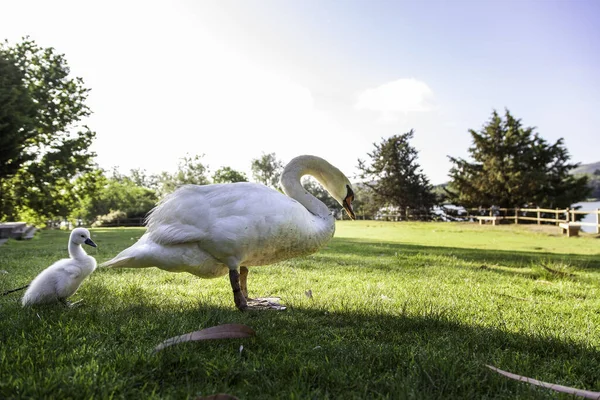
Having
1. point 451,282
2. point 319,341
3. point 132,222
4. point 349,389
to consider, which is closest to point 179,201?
point 319,341

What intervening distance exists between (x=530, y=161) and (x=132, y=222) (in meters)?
44.1

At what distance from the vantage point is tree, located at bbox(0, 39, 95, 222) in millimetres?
20203

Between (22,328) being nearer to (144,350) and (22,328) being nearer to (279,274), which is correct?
(144,350)

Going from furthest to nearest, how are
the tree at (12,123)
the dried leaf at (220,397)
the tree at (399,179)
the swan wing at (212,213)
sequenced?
the tree at (399,179)
the tree at (12,123)
the swan wing at (212,213)
the dried leaf at (220,397)

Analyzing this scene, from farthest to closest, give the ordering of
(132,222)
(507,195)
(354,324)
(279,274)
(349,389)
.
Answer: (132,222), (507,195), (279,274), (354,324), (349,389)

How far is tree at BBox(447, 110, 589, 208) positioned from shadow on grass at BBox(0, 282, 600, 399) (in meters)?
39.6

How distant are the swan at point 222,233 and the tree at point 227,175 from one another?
210ft

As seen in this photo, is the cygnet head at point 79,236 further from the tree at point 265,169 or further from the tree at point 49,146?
the tree at point 265,169

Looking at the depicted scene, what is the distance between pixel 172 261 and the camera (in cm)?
341

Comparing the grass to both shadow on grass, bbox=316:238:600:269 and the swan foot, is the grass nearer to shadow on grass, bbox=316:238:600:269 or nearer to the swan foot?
the swan foot

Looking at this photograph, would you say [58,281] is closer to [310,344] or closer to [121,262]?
[121,262]

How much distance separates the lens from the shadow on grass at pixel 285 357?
1.80 meters

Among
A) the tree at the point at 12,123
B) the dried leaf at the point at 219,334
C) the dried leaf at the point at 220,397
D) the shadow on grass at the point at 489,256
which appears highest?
the tree at the point at 12,123

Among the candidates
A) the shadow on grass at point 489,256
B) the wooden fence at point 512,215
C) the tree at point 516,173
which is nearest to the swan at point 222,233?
the shadow on grass at point 489,256
